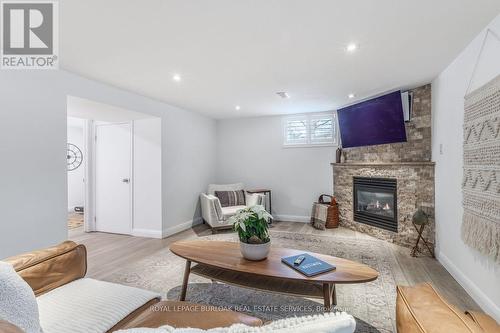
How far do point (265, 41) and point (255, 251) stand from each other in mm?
1756

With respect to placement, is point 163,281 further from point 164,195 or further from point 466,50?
point 466,50

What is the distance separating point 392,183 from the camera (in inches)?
152

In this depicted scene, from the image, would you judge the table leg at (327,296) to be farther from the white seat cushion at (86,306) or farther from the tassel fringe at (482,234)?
the tassel fringe at (482,234)

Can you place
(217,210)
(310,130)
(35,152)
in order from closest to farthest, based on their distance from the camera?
(35,152)
(217,210)
(310,130)

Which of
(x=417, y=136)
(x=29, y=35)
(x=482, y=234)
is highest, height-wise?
(x=29, y=35)

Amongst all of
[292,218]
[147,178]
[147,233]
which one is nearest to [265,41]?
[147,178]

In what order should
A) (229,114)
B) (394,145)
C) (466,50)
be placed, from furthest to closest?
(229,114), (394,145), (466,50)

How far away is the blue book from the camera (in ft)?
5.71

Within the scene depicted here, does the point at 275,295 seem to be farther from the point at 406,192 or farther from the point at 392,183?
the point at 392,183

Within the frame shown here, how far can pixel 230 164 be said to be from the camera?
19.0 feet

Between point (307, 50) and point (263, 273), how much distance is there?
1.97 meters

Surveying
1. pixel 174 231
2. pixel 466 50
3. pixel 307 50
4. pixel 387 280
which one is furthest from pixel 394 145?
pixel 174 231

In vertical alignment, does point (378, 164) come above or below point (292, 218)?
above

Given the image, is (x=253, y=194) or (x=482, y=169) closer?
(x=482, y=169)
